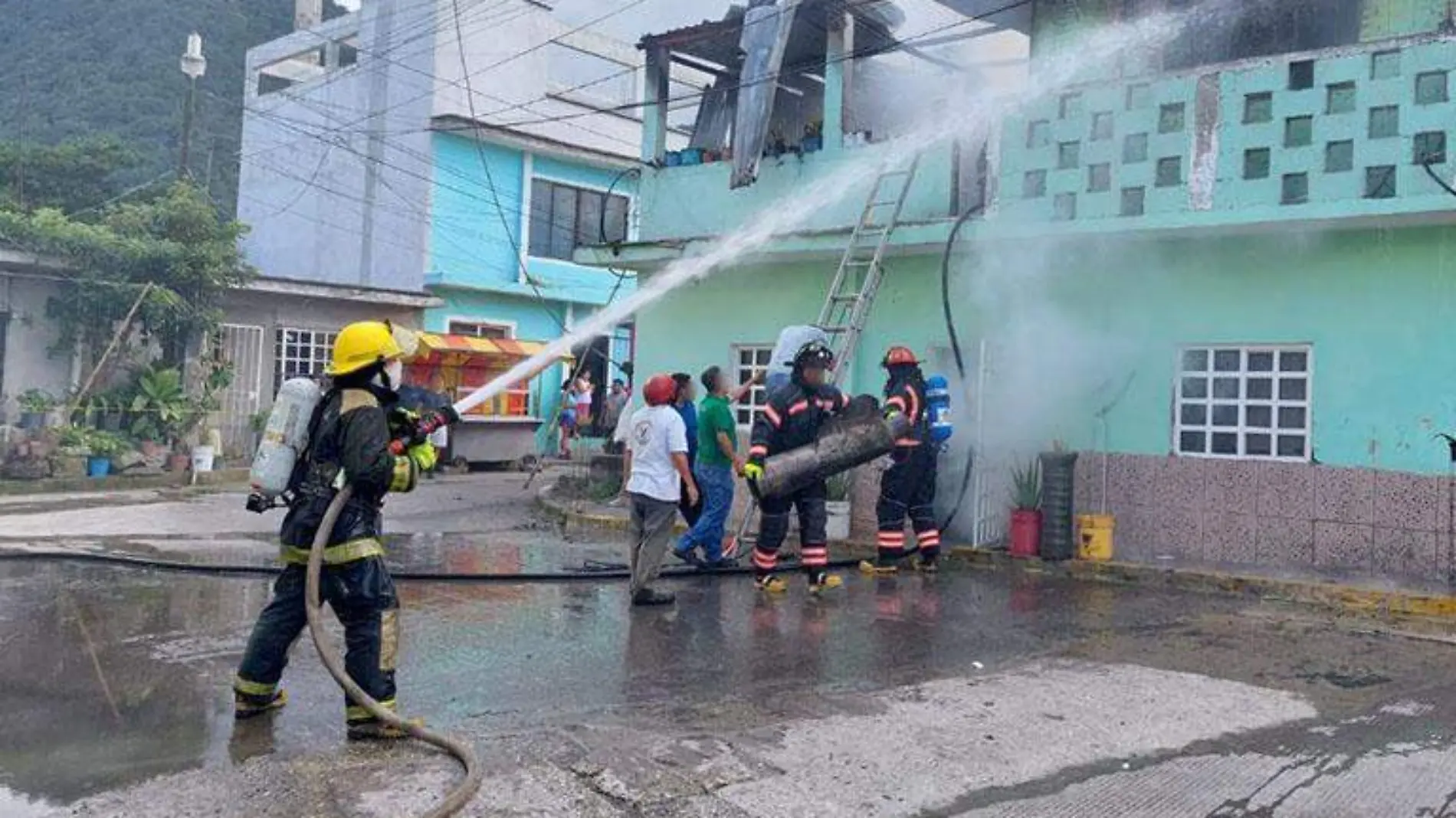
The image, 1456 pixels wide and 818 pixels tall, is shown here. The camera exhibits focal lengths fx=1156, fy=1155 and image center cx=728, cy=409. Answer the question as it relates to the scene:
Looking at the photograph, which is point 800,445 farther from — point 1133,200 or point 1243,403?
point 1243,403

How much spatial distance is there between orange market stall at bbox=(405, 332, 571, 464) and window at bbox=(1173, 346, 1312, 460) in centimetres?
1079

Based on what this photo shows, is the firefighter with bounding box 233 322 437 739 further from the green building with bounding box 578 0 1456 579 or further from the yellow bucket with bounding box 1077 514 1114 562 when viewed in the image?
the green building with bounding box 578 0 1456 579

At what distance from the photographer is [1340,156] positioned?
885 centimetres

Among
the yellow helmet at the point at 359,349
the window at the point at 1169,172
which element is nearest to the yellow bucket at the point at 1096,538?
the window at the point at 1169,172

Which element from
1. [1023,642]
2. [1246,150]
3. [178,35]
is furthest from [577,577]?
[178,35]

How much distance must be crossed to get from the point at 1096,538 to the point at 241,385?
14.2 meters

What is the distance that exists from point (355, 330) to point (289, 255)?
2260cm

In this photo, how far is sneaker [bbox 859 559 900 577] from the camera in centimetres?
955

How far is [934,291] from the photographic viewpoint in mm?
11406

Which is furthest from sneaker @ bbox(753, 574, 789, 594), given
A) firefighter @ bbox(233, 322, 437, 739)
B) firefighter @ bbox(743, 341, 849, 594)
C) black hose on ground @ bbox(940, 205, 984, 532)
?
firefighter @ bbox(233, 322, 437, 739)

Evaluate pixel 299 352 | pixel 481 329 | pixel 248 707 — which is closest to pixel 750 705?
pixel 248 707

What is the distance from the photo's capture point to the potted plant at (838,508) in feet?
36.9

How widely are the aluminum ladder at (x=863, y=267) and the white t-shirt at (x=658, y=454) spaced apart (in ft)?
10.2

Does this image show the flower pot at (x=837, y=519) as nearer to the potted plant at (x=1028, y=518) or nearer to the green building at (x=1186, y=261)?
the green building at (x=1186, y=261)
